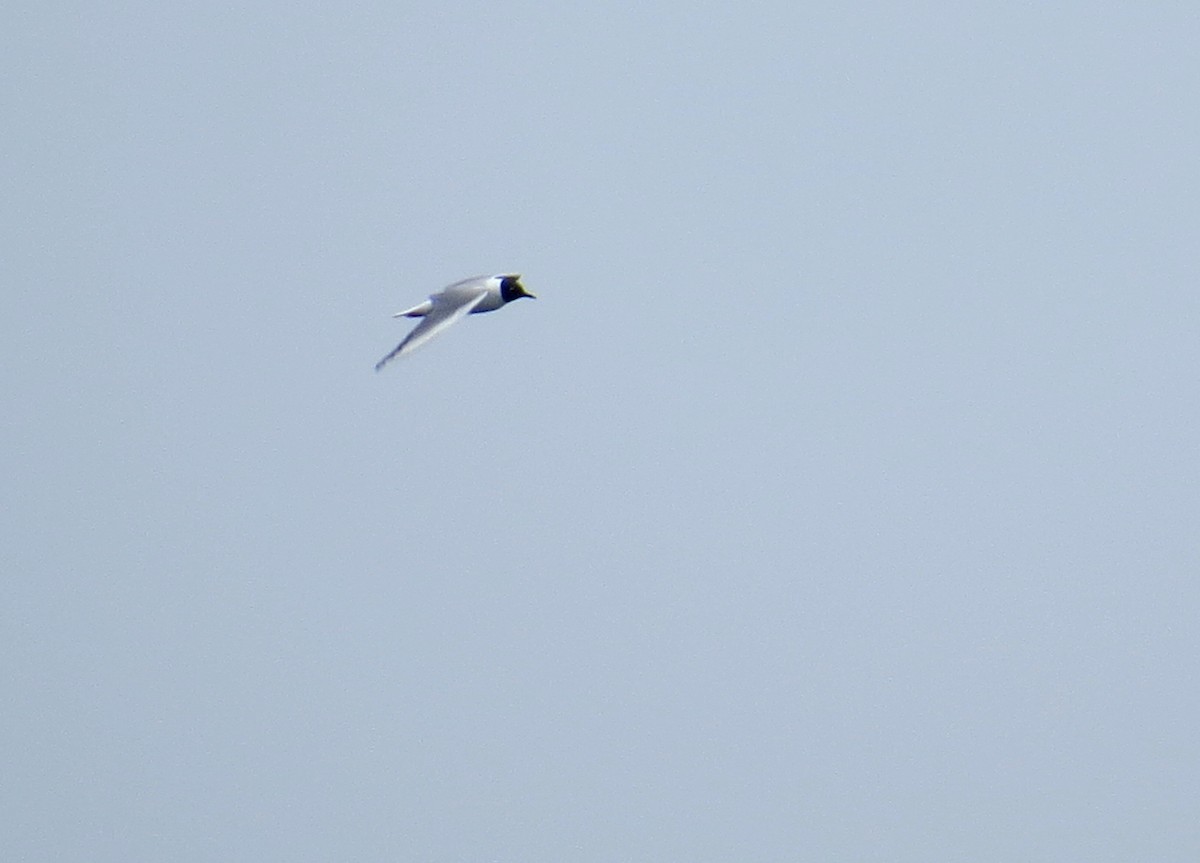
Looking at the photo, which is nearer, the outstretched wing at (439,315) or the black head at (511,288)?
the outstretched wing at (439,315)

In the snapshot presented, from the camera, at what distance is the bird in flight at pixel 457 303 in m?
20.5

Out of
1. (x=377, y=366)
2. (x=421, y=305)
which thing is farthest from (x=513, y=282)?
(x=377, y=366)

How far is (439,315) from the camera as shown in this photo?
20969mm

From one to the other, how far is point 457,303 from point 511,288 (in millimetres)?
803

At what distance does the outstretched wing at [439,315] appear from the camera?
66.4 feet

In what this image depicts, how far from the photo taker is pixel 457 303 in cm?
2125

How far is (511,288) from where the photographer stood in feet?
71.4

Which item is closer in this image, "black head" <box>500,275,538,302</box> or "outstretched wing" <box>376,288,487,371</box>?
Result: "outstretched wing" <box>376,288,487,371</box>

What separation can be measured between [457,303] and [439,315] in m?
0.37

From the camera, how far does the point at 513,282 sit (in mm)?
21781

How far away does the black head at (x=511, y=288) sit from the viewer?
2169cm

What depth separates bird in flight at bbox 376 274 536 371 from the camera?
20.5 m

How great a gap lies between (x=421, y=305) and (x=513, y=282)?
45.0 inches

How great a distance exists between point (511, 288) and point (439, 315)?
1156mm
